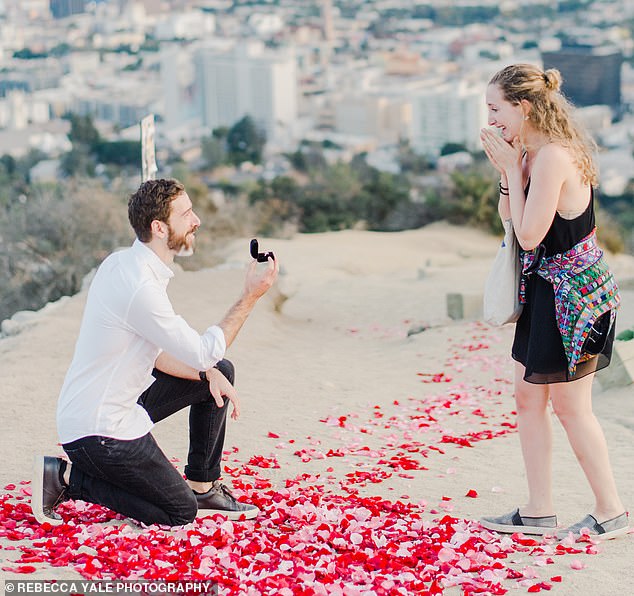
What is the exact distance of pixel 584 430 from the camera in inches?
153

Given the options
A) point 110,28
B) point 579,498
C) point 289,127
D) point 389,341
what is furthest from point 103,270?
point 110,28

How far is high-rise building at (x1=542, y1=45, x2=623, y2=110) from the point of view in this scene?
273 feet

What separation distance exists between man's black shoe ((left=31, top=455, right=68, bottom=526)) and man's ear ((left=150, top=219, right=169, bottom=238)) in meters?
0.94

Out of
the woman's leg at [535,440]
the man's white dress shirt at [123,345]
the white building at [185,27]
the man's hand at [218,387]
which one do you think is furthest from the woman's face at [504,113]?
the white building at [185,27]

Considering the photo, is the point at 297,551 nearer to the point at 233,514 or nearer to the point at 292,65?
the point at 233,514

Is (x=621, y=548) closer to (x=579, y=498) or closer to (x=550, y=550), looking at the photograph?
(x=550, y=550)

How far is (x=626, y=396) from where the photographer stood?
267 inches

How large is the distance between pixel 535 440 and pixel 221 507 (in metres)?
1.25

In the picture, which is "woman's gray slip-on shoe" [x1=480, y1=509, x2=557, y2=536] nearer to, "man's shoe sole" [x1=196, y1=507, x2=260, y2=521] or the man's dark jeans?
"man's shoe sole" [x1=196, y1=507, x2=260, y2=521]

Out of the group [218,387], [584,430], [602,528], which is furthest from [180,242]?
[602,528]

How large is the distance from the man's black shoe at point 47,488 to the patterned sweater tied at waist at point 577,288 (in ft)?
6.23

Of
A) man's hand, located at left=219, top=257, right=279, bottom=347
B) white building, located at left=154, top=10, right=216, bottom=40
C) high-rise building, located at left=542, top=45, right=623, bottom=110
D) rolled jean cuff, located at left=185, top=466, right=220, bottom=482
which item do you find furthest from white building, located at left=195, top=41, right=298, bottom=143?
man's hand, located at left=219, top=257, right=279, bottom=347

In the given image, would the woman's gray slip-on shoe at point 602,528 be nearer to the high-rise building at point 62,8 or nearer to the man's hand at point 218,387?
the man's hand at point 218,387

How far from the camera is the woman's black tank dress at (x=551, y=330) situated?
12.6ft
